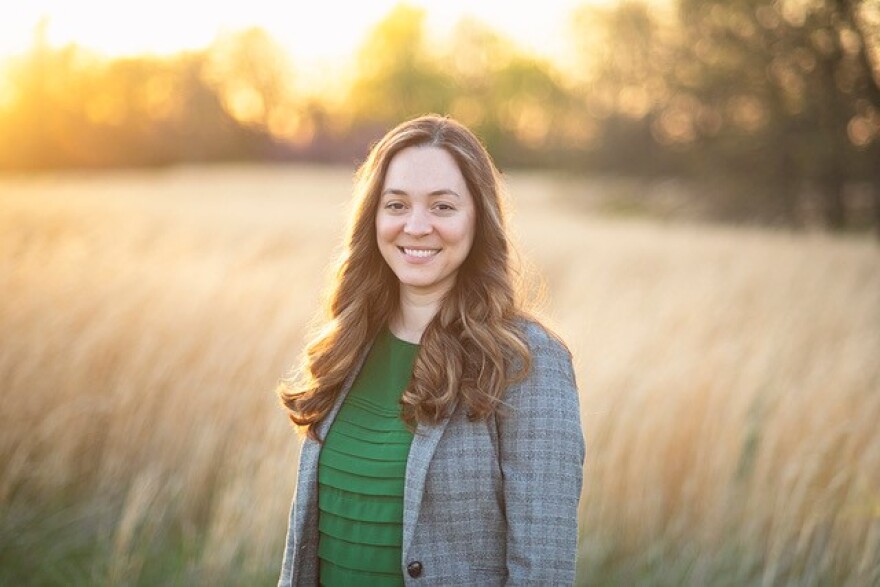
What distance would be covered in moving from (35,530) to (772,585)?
3.09m

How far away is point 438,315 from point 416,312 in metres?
0.07

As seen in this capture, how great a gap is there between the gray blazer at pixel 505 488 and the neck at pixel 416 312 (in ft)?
0.79

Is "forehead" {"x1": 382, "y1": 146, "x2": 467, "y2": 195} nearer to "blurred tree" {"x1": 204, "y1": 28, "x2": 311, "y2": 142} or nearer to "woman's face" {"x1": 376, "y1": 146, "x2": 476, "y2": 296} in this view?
"woman's face" {"x1": 376, "y1": 146, "x2": 476, "y2": 296}

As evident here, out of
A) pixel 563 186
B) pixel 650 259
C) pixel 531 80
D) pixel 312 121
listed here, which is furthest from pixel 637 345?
pixel 531 80

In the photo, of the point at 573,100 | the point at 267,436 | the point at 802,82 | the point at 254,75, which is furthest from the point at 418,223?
the point at 254,75

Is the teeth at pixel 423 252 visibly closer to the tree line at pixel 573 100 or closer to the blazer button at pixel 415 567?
the blazer button at pixel 415 567

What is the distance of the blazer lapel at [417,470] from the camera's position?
5.34 feet

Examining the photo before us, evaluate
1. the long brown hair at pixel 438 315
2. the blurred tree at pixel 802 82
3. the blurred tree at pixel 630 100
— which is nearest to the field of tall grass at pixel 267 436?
the long brown hair at pixel 438 315

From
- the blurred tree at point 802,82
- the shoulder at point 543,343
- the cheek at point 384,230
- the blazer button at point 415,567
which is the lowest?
the blazer button at point 415,567

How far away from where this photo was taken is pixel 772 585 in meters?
3.22

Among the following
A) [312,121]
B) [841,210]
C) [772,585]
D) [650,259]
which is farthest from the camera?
[312,121]

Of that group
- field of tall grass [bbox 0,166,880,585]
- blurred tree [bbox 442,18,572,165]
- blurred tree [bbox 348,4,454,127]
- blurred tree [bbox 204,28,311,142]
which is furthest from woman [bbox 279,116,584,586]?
blurred tree [bbox 348,4,454,127]

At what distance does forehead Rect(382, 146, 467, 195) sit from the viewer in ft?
5.73

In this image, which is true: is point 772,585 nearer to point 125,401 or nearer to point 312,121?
point 125,401
